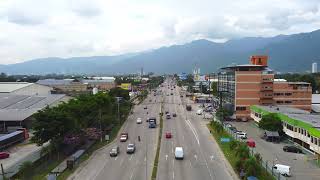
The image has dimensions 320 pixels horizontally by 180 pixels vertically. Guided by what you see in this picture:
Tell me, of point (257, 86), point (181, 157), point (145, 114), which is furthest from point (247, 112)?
point (181, 157)

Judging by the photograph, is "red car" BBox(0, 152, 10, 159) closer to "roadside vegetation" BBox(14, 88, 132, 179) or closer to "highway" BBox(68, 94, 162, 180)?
"roadside vegetation" BBox(14, 88, 132, 179)

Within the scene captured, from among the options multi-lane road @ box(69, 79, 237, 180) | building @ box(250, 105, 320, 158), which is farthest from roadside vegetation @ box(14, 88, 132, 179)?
building @ box(250, 105, 320, 158)

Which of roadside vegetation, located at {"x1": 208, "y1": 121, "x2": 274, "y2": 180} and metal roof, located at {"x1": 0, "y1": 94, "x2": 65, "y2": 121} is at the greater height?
metal roof, located at {"x1": 0, "y1": 94, "x2": 65, "y2": 121}

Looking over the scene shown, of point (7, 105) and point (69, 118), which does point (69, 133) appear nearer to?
point (69, 118)

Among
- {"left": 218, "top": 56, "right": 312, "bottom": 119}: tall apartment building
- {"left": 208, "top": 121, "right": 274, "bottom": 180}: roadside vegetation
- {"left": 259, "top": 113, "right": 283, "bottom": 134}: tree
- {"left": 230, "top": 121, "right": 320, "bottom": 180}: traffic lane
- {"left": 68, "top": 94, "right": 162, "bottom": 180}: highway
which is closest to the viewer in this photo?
{"left": 208, "top": 121, "right": 274, "bottom": 180}: roadside vegetation

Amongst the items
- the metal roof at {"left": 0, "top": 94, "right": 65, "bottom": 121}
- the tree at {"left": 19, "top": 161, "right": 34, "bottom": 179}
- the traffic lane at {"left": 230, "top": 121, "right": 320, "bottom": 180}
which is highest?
the metal roof at {"left": 0, "top": 94, "right": 65, "bottom": 121}

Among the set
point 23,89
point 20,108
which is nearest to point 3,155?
point 20,108

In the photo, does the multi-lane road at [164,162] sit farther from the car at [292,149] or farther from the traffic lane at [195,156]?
the car at [292,149]
